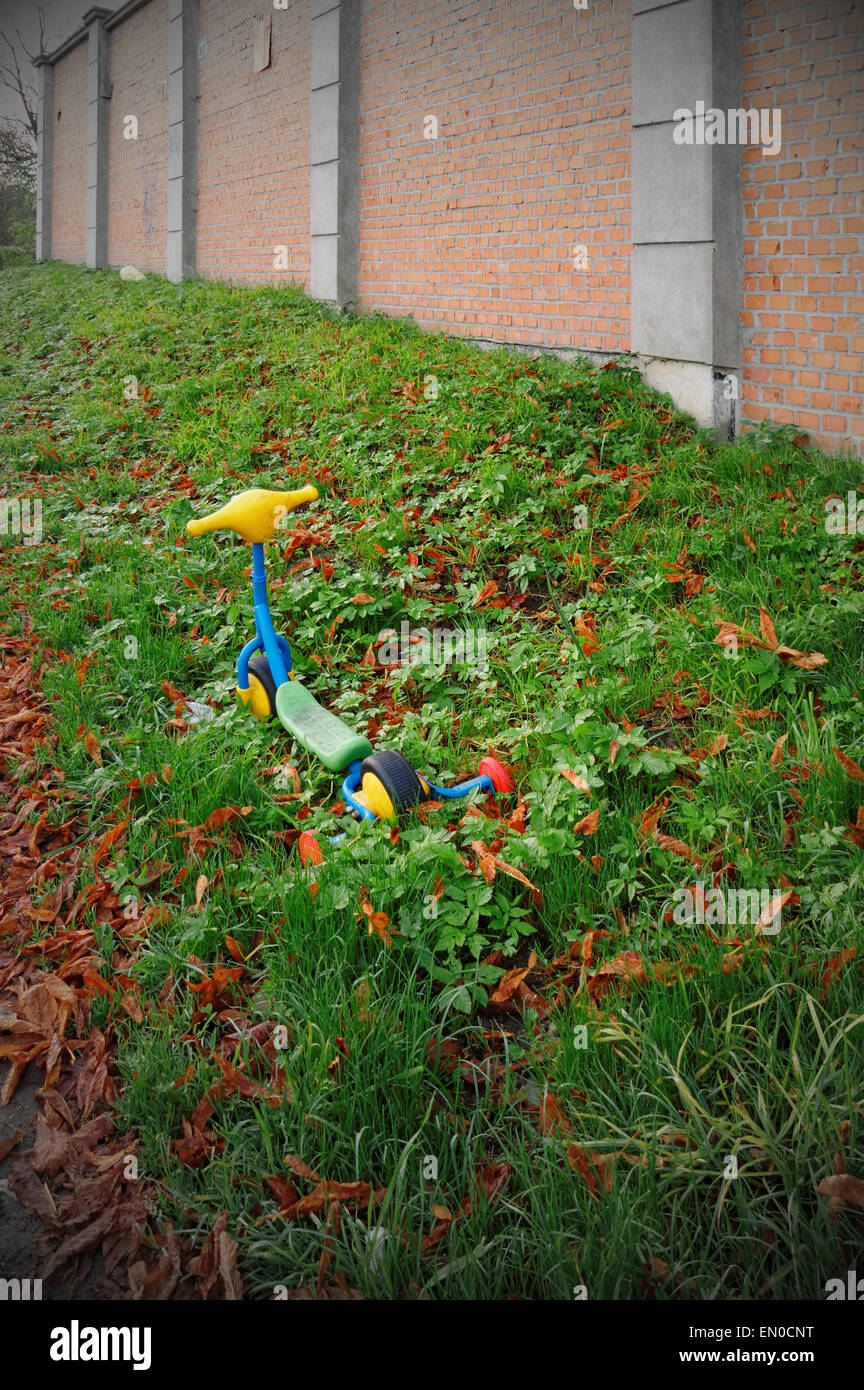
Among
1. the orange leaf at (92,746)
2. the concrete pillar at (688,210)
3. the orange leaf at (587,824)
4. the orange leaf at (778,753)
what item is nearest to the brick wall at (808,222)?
the concrete pillar at (688,210)

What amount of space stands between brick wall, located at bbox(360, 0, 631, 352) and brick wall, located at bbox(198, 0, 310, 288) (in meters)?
1.74

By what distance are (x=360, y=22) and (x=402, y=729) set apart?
30.6ft

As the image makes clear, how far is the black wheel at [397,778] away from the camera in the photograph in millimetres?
3066

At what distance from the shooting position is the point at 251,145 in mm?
12703

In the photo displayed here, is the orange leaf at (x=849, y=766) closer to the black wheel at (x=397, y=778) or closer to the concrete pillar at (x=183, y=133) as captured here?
the black wheel at (x=397, y=778)

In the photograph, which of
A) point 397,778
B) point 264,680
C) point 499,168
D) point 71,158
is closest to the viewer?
point 397,778

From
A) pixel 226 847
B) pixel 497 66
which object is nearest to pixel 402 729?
pixel 226 847

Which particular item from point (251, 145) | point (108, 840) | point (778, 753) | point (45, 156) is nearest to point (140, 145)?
point (251, 145)

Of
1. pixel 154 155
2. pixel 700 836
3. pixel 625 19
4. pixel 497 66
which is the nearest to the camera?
pixel 700 836

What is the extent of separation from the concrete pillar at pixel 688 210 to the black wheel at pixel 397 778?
→ 12.1 feet

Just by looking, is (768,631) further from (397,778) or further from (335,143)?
(335,143)

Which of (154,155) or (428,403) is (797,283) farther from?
(154,155)

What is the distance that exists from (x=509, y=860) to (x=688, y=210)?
4.65m

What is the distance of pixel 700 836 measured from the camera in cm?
279
